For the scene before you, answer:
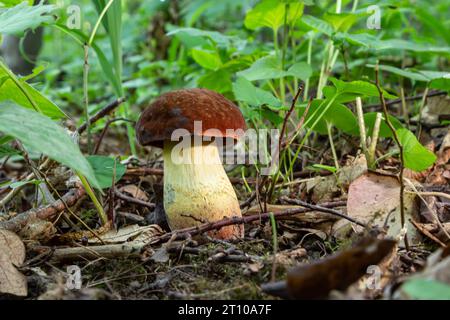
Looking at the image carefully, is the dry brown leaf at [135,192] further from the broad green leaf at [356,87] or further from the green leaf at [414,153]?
the green leaf at [414,153]

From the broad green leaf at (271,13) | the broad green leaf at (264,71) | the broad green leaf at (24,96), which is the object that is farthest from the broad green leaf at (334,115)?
the broad green leaf at (24,96)

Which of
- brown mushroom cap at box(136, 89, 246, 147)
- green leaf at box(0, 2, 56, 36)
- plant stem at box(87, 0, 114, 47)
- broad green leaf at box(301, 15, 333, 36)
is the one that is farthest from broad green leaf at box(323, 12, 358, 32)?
green leaf at box(0, 2, 56, 36)

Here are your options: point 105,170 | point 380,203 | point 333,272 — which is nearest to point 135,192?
point 105,170

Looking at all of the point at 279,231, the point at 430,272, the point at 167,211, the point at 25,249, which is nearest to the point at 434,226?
the point at 279,231

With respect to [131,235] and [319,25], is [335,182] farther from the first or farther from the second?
[131,235]

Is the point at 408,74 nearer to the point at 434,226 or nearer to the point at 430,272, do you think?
the point at 434,226

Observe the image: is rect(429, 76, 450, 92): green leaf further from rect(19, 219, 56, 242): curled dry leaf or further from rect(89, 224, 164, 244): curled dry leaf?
rect(19, 219, 56, 242): curled dry leaf
